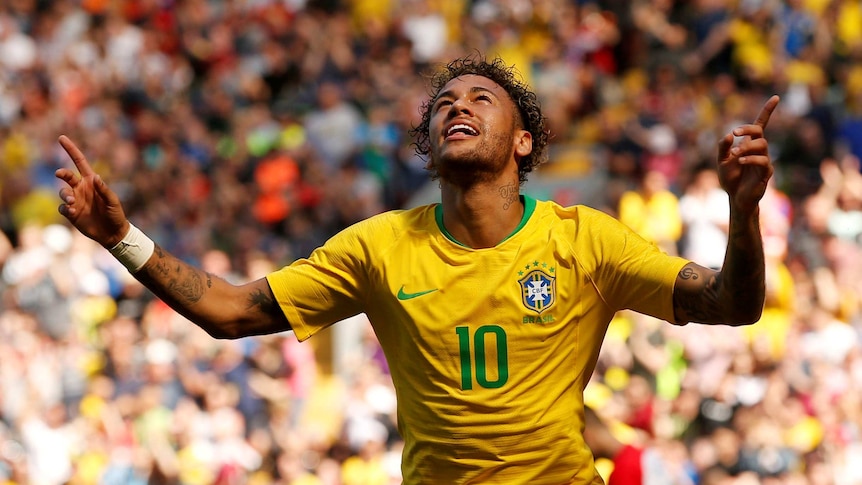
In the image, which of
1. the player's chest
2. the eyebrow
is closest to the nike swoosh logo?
the player's chest

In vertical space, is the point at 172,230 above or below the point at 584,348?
above

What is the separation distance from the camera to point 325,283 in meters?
5.61

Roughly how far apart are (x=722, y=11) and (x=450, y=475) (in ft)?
38.6

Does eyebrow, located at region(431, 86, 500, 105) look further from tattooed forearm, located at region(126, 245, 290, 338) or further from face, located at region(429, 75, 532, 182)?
tattooed forearm, located at region(126, 245, 290, 338)

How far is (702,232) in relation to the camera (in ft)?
44.7

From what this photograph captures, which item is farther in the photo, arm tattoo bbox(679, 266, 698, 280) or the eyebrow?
the eyebrow

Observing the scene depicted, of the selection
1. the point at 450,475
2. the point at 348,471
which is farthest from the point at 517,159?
the point at 348,471

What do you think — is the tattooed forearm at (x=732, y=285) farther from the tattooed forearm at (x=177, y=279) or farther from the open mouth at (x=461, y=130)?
the tattooed forearm at (x=177, y=279)

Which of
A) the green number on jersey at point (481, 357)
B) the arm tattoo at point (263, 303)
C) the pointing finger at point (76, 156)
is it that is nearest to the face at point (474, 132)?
the green number on jersey at point (481, 357)

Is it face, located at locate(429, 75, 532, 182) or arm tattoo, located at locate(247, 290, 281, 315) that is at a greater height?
face, located at locate(429, 75, 532, 182)

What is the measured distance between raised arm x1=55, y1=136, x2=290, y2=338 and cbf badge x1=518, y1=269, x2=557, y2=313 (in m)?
0.97

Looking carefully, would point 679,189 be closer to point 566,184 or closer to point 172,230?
point 566,184

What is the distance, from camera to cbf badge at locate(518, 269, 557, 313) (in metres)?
5.37

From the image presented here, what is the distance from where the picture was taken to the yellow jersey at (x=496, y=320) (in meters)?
5.28
